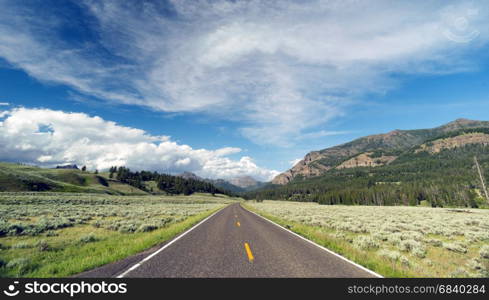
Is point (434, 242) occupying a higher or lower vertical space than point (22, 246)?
lower

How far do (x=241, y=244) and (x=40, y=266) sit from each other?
24.1 ft

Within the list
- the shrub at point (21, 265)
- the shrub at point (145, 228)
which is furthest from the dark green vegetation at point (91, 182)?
the shrub at point (21, 265)

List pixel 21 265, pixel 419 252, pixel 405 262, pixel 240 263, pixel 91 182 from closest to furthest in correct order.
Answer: pixel 21 265, pixel 240 263, pixel 405 262, pixel 419 252, pixel 91 182

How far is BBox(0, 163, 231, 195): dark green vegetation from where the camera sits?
261 feet

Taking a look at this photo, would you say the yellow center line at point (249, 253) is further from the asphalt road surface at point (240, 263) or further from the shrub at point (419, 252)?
the shrub at point (419, 252)

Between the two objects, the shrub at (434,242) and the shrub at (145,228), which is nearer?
the shrub at (434,242)

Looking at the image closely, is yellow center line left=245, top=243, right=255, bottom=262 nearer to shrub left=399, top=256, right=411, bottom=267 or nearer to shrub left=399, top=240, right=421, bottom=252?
shrub left=399, top=256, right=411, bottom=267

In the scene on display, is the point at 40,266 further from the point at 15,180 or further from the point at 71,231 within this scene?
the point at 15,180

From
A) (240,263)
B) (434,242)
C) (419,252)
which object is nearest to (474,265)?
(419,252)

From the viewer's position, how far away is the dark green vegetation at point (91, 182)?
261 ft

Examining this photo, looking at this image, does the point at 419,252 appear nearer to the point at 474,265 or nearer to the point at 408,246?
the point at 408,246

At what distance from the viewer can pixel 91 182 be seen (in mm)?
122750

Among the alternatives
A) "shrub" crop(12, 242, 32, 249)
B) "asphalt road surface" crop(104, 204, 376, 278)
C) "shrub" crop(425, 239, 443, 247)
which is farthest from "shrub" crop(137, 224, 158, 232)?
"shrub" crop(425, 239, 443, 247)

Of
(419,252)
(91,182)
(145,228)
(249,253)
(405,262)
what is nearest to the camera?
(405,262)
